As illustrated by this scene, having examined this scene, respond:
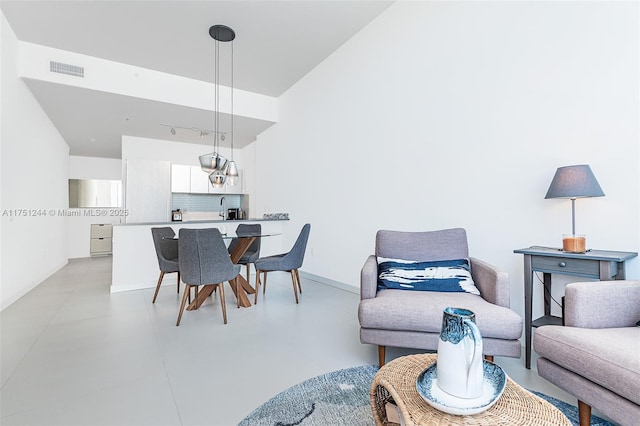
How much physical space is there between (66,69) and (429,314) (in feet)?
16.9

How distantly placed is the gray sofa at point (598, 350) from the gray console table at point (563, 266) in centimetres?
19

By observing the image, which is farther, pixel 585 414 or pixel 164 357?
pixel 164 357

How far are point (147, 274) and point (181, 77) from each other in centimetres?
305

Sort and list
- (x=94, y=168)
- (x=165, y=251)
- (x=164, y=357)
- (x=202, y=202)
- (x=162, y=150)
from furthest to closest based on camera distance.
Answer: (x=94, y=168), (x=202, y=202), (x=162, y=150), (x=165, y=251), (x=164, y=357)

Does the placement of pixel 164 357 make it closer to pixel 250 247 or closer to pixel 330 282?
pixel 250 247

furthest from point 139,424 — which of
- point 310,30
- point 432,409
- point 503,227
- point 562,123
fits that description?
point 310,30

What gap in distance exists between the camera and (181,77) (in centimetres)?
488

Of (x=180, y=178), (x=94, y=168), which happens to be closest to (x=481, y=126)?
(x=180, y=178)

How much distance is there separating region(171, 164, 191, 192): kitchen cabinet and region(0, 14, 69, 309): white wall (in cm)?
202

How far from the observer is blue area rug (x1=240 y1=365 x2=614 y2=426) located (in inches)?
59.0

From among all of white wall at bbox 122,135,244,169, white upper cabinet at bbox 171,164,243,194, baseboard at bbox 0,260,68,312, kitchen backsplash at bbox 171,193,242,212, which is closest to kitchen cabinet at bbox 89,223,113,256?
baseboard at bbox 0,260,68,312

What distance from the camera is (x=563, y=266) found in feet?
6.16

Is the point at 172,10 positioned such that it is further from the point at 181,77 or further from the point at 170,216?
the point at 170,216

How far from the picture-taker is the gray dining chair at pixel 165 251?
3602 mm
